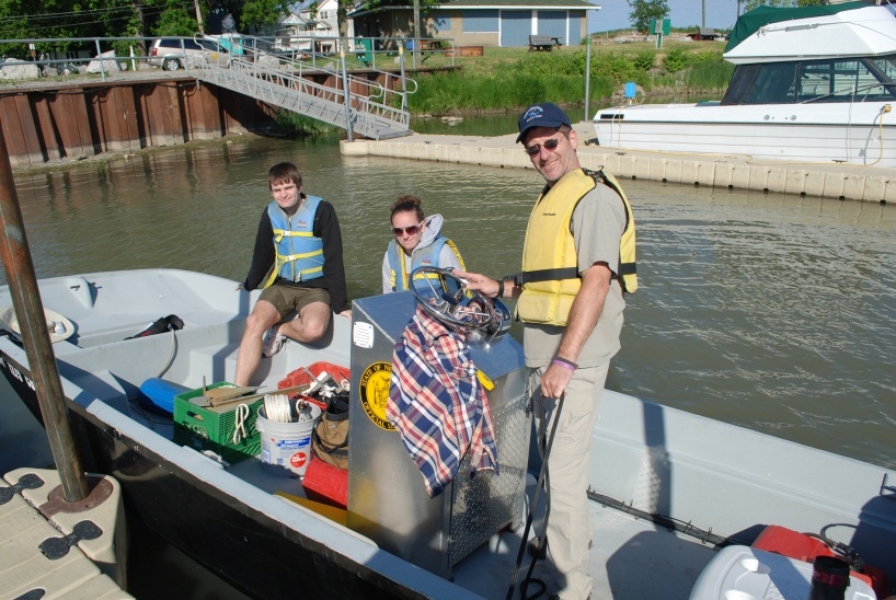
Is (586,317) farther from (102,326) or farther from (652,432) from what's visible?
(102,326)

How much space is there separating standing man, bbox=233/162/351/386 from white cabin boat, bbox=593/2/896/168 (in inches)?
473

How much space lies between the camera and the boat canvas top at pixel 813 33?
13.4m

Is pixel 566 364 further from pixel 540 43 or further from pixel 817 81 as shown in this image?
pixel 540 43

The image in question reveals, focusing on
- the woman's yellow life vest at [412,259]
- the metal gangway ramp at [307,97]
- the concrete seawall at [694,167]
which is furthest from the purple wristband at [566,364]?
the metal gangway ramp at [307,97]

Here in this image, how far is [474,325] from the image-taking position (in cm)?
293

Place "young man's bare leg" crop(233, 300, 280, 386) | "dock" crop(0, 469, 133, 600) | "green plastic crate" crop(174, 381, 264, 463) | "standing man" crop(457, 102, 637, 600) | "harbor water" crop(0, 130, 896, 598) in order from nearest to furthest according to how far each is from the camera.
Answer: "standing man" crop(457, 102, 637, 600), "dock" crop(0, 469, 133, 600), "green plastic crate" crop(174, 381, 264, 463), "young man's bare leg" crop(233, 300, 280, 386), "harbor water" crop(0, 130, 896, 598)

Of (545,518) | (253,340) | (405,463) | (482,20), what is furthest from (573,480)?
(482,20)

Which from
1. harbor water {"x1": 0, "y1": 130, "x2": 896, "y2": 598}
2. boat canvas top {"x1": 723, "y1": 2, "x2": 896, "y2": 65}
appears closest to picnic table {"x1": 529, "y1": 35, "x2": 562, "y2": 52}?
harbor water {"x1": 0, "y1": 130, "x2": 896, "y2": 598}

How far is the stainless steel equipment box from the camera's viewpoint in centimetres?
296

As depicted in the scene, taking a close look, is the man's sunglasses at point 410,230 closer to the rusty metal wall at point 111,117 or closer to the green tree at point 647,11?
the rusty metal wall at point 111,117

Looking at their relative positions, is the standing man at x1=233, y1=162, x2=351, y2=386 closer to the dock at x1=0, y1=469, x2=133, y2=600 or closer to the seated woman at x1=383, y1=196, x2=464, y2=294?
the seated woman at x1=383, y1=196, x2=464, y2=294

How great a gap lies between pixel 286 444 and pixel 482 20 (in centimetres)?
4546

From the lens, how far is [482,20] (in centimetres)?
4581

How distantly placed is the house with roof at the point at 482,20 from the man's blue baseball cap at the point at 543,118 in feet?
142
